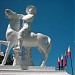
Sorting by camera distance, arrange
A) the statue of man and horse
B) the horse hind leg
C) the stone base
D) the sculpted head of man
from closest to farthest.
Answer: the stone base < the statue of man and horse < the horse hind leg < the sculpted head of man

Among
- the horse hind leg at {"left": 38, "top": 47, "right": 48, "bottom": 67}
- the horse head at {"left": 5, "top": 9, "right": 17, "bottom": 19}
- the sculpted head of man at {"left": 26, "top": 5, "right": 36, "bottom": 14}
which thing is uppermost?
the sculpted head of man at {"left": 26, "top": 5, "right": 36, "bottom": 14}

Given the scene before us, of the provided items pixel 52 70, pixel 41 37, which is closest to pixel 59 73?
pixel 52 70

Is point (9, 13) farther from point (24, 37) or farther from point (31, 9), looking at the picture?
point (24, 37)

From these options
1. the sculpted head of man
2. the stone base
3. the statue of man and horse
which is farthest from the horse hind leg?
the sculpted head of man

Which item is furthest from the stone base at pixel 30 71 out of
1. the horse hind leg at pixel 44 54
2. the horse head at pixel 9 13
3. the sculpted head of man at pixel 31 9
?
the sculpted head of man at pixel 31 9

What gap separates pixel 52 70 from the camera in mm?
16312

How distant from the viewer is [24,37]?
649 inches

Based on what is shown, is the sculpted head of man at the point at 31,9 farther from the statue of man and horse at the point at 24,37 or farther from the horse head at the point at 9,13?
the horse head at the point at 9,13

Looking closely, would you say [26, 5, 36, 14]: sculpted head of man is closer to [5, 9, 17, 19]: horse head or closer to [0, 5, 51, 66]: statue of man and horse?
[0, 5, 51, 66]: statue of man and horse

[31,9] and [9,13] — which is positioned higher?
[31,9]

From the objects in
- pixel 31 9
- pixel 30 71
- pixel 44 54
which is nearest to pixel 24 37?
pixel 44 54

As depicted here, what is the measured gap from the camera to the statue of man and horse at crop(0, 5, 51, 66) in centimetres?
1642

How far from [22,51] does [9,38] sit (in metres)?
0.90

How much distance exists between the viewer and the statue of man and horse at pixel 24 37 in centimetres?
1642
